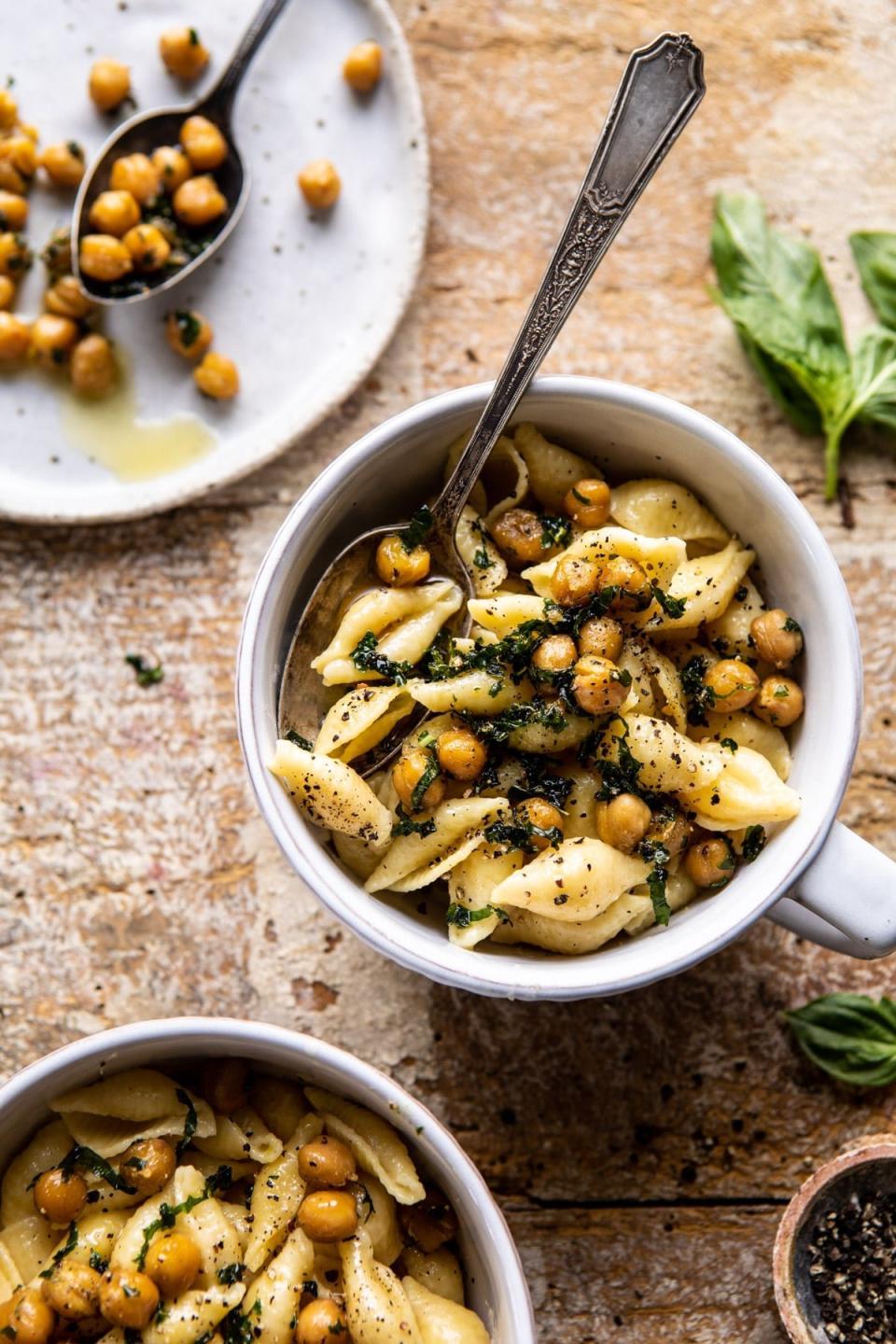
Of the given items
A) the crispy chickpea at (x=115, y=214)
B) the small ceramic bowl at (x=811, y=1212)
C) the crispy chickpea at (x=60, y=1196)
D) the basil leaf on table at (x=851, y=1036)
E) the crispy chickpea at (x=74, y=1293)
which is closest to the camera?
the crispy chickpea at (x=74, y=1293)

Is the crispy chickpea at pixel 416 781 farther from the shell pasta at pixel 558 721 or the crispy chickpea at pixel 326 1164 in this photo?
the crispy chickpea at pixel 326 1164

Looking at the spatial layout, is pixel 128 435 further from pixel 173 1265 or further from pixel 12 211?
pixel 173 1265

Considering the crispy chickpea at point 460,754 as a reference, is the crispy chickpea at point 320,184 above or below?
above

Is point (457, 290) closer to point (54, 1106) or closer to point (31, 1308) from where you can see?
point (54, 1106)

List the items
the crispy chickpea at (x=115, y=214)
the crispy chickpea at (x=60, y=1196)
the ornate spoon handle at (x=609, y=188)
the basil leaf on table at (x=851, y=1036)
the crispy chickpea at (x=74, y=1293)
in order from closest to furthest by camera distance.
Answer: the ornate spoon handle at (x=609, y=188)
the crispy chickpea at (x=74, y=1293)
the crispy chickpea at (x=60, y=1196)
the basil leaf on table at (x=851, y=1036)
the crispy chickpea at (x=115, y=214)

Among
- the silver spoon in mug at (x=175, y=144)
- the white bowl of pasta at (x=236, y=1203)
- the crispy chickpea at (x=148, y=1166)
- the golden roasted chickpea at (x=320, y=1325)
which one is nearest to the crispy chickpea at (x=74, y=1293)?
the white bowl of pasta at (x=236, y=1203)

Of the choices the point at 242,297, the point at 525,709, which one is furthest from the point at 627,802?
the point at 242,297

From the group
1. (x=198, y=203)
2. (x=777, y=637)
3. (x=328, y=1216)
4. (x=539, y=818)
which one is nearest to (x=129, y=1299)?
(x=328, y=1216)

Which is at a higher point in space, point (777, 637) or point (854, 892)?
point (777, 637)
